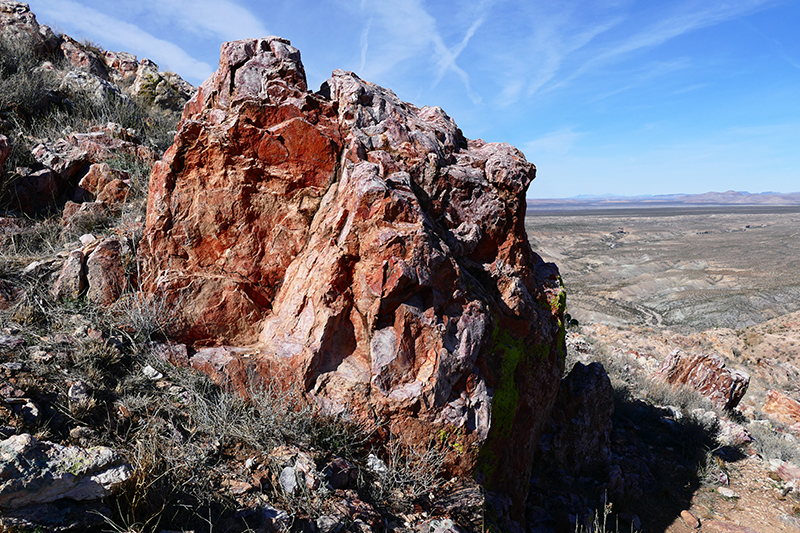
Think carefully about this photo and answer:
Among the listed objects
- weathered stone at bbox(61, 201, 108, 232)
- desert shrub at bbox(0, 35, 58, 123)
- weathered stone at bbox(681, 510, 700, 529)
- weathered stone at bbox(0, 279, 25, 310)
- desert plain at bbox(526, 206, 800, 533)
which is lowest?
desert plain at bbox(526, 206, 800, 533)

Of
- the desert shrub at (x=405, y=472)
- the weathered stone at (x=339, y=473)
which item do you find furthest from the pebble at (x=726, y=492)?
the weathered stone at (x=339, y=473)

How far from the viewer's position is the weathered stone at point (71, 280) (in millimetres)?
4098

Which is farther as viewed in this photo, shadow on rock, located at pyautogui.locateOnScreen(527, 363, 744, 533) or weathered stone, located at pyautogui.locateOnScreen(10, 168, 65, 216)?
weathered stone, located at pyautogui.locateOnScreen(10, 168, 65, 216)

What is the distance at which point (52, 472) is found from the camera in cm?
217

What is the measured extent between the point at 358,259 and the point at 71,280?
9.67 feet

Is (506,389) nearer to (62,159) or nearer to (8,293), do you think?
(8,293)

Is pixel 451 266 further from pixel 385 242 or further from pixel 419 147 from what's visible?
pixel 419 147

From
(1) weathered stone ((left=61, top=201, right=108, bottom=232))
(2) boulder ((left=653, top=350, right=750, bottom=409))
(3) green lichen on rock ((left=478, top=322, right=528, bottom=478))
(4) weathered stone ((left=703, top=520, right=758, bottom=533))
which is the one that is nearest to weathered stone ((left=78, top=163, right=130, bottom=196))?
(1) weathered stone ((left=61, top=201, right=108, bottom=232))

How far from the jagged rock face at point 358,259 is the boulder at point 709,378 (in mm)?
7080

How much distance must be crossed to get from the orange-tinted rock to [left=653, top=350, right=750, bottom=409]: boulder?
Result: 6.83 ft

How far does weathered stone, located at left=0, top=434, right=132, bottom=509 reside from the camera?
2.04m

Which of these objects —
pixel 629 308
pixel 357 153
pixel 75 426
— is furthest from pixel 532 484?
pixel 629 308

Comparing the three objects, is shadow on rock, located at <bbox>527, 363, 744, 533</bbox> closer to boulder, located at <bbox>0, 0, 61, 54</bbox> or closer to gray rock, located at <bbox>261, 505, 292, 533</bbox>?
gray rock, located at <bbox>261, 505, 292, 533</bbox>

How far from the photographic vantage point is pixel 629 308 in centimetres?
2808
